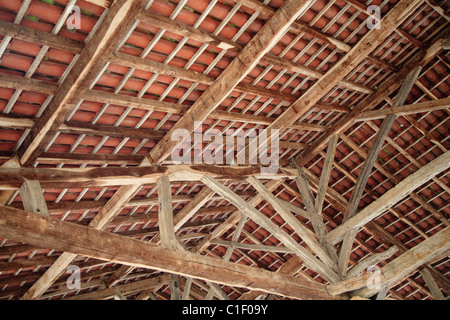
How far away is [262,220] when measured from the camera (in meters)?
5.30

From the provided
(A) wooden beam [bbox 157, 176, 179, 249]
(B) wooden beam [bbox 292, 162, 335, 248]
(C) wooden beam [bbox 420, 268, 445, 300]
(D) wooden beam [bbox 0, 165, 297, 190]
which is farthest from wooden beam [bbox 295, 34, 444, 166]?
(A) wooden beam [bbox 157, 176, 179, 249]

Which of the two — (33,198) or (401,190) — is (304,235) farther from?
(33,198)

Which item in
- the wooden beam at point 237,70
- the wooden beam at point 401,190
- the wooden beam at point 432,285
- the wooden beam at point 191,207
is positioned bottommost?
the wooden beam at point 432,285

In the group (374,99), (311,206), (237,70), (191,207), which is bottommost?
(311,206)

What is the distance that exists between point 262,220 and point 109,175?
219cm

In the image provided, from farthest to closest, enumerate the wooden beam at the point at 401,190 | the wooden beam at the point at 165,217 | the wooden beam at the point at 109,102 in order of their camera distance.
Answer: the wooden beam at the point at 401,190
the wooden beam at the point at 165,217
the wooden beam at the point at 109,102

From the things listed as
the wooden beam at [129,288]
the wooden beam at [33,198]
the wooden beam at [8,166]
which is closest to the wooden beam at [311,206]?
the wooden beam at [129,288]

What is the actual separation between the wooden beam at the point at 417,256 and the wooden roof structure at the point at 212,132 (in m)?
0.02

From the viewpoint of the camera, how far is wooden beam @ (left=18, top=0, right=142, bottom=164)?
10.00 ft

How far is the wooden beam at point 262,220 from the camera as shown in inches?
206

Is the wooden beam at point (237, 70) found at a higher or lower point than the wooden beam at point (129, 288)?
higher

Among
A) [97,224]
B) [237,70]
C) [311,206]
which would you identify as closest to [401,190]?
[311,206]

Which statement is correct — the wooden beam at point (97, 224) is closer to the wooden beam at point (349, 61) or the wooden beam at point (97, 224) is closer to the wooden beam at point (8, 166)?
the wooden beam at point (8, 166)
